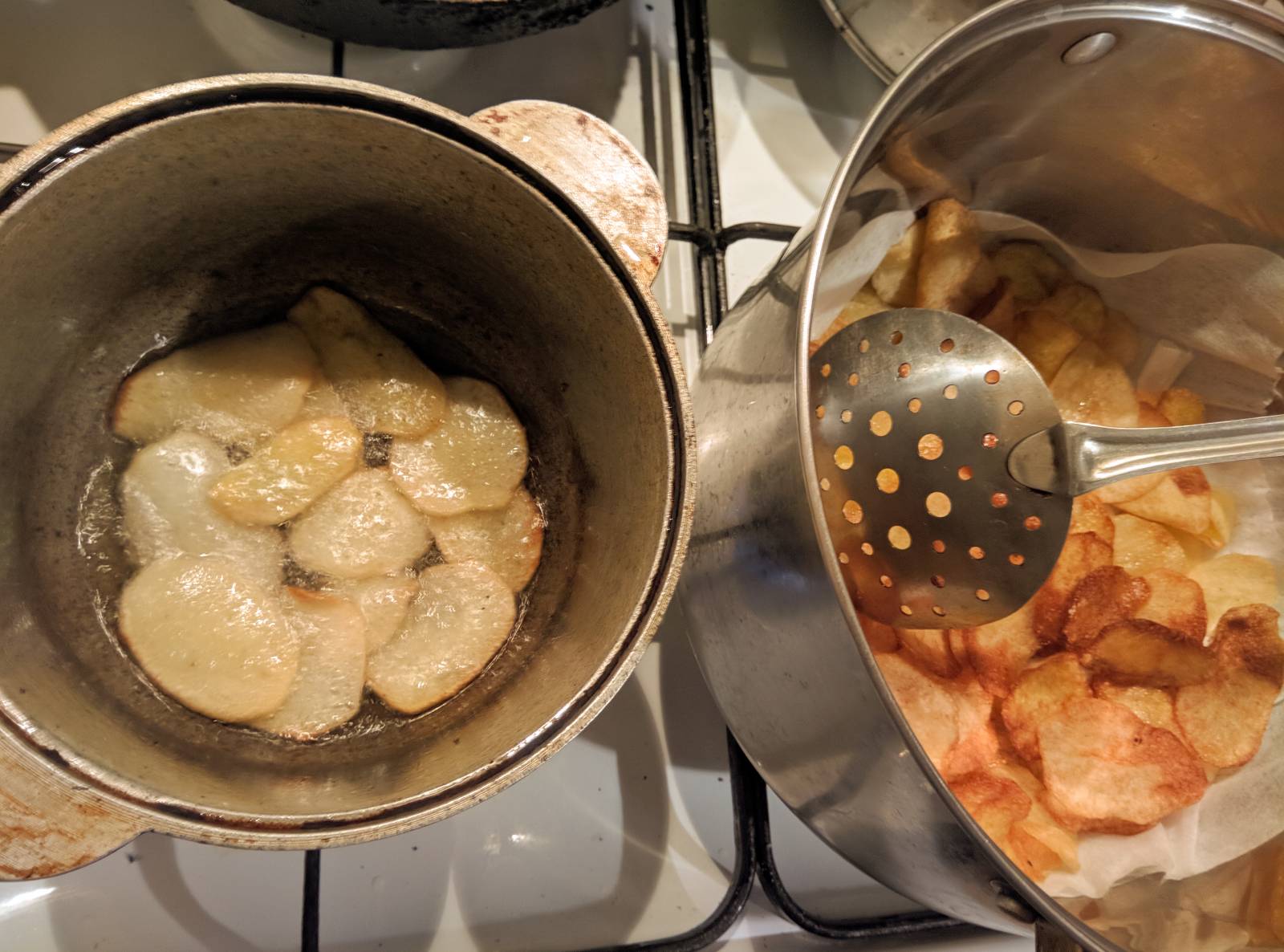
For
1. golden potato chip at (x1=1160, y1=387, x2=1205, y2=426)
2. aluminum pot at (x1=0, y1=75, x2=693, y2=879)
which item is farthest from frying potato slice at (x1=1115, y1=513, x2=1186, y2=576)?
aluminum pot at (x1=0, y1=75, x2=693, y2=879)

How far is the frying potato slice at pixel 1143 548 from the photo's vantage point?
29.8 inches

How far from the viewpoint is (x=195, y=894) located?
620mm

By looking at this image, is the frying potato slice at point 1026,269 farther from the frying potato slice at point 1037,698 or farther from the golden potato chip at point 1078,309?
the frying potato slice at point 1037,698

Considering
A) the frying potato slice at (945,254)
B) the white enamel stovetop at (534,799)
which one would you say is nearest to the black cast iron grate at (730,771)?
the white enamel stovetop at (534,799)

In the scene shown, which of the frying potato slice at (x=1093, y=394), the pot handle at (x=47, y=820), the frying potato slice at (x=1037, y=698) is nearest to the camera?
the pot handle at (x=47, y=820)

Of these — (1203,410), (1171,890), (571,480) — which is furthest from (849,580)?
(1203,410)

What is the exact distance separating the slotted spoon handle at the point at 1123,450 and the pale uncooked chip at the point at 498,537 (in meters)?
0.41

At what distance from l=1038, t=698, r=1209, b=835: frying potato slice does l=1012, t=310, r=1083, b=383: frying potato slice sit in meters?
0.31

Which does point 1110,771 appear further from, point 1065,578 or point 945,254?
point 945,254

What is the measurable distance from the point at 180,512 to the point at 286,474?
9 centimetres

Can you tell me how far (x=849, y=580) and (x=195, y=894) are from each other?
0.56m

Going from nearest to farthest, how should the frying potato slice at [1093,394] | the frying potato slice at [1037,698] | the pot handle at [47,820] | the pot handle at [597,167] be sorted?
the pot handle at [47,820], the pot handle at [597,167], the frying potato slice at [1037,698], the frying potato slice at [1093,394]

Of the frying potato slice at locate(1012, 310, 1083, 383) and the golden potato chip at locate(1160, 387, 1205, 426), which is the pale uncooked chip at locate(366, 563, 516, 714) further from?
the golden potato chip at locate(1160, 387, 1205, 426)

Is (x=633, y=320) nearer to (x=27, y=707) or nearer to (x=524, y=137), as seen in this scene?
(x=524, y=137)
